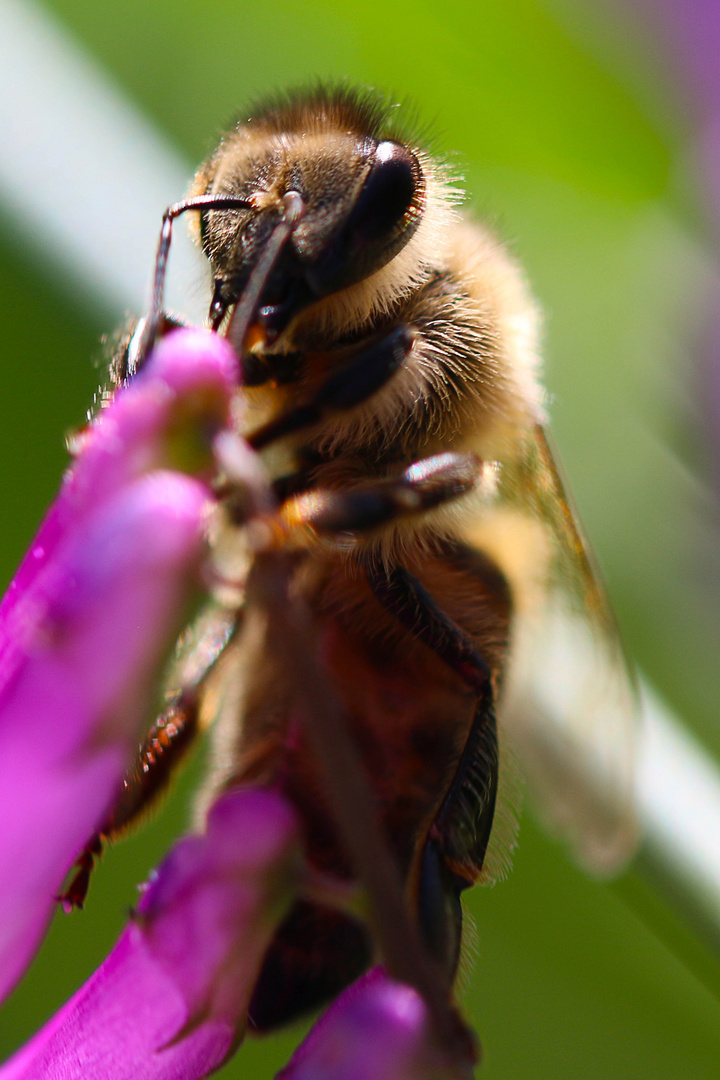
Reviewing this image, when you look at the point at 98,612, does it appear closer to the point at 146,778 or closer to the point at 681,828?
the point at 146,778

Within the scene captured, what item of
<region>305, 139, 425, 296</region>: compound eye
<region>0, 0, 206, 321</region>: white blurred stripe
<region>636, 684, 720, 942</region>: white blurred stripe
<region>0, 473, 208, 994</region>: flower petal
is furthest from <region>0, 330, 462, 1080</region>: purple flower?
<region>0, 0, 206, 321</region>: white blurred stripe

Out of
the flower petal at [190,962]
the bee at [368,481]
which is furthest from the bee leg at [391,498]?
the flower petal at [190,962]

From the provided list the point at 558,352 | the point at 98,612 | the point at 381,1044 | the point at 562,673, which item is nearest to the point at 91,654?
the point at 98,612

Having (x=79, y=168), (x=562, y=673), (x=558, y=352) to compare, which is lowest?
(x=562, y=673)

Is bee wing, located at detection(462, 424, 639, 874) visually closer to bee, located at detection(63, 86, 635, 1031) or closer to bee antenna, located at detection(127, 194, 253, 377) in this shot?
bee, located at detection(63, 86, 635, 1031)

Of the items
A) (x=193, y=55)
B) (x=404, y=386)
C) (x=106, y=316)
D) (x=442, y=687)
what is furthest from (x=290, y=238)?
(x=193, y=55)

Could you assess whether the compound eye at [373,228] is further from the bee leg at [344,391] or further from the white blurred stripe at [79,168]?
the white blurred stripe at [79,168]

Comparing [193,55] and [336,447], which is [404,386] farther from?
[193,55]
